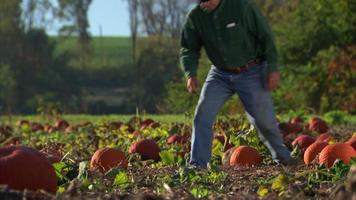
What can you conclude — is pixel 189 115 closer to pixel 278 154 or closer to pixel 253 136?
pixel 253 136

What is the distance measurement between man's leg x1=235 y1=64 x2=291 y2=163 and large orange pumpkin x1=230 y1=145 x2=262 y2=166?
0.61 feet

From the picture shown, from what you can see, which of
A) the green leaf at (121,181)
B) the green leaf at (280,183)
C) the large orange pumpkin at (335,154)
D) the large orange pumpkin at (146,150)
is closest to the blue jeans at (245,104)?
the large orange pumpkin at (335,154)

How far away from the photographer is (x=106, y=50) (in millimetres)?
95688

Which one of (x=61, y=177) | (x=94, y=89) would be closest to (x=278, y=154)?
(x=61, y=177)

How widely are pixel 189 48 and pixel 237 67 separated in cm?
61

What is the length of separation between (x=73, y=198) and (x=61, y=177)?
2332 millimetres

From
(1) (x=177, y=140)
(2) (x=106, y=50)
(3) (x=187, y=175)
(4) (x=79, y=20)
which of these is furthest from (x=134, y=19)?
(3) (x=187, y=175)

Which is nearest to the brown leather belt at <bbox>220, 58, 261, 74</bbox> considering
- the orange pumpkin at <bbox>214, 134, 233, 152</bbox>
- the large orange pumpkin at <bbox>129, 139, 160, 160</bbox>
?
the orange pumpkin at <bbox>214, 134, 233, 152</bbox>

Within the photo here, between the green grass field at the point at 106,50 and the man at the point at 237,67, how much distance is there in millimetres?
69859

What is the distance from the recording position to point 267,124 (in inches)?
312

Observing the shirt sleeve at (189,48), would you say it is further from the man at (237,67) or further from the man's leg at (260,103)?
the man's leg at (260,103)

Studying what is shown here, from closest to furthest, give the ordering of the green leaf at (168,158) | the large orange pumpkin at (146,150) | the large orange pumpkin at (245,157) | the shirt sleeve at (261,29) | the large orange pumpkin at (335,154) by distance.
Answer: the large orange pumpkin at (335,154) → the shirt sleeve at (261,29) → the large orange pumpkin at (245,157) → the green leaf at (168,158) → the large orange pumpkin at (146,150)

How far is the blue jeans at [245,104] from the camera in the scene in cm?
783

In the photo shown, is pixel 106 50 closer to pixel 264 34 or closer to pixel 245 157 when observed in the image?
pixel 245 157
